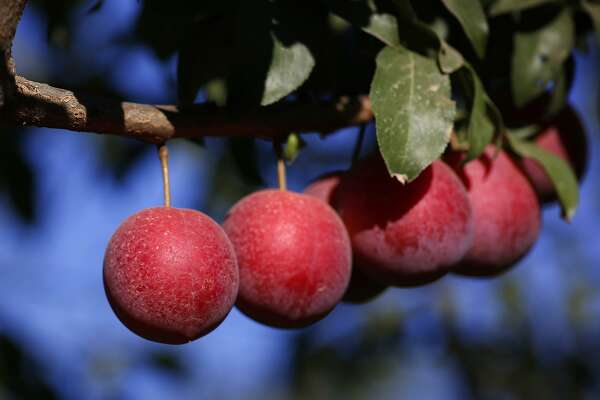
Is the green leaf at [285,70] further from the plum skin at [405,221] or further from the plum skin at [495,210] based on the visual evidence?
the plum skin at [495,210]

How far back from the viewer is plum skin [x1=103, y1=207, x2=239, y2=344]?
42.9 inches

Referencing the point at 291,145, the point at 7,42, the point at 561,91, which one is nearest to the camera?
the point at 7,42

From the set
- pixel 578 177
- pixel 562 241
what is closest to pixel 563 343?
pixel 562 241

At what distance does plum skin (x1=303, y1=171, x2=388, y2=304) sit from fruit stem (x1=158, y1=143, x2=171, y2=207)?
0.29 m

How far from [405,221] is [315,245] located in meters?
0.15

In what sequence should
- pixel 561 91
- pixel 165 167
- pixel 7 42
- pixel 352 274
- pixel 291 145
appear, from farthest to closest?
1. pixel 561 91
2. pixel 352 274
3. pixel 291 145
4. pixel 165 167
5. pixel 7 42

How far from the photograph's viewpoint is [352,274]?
4.67ft

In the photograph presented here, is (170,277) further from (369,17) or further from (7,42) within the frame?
(369,17)

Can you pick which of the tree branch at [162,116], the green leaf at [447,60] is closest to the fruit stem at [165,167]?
the tree branch at [162,116]

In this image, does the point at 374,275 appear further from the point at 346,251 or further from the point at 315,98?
the point at 315,98

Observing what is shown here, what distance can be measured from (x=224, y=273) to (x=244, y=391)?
934cm

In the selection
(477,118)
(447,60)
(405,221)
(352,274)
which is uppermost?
(447,60)

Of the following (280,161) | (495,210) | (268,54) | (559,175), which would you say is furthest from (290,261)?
(559,175)

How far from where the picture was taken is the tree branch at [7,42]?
2.90 ft
